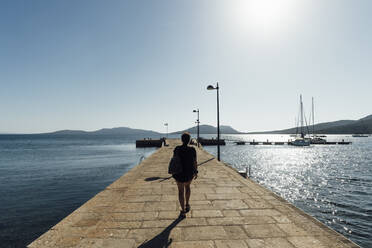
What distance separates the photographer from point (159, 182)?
25.9 ft

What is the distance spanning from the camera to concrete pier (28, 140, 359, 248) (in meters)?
3.32

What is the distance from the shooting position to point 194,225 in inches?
156

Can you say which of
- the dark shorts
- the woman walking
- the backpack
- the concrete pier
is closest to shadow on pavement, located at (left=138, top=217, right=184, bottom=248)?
the concrete pier

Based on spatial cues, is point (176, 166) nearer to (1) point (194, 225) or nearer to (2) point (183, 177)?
(2) point (183, 177)

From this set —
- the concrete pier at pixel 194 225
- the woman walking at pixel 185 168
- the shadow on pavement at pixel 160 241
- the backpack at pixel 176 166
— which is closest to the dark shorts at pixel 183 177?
the woman walking at pixel 185 168

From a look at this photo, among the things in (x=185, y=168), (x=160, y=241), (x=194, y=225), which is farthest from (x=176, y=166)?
(x=160, y=241)

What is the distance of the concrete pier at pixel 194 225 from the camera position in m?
3.32

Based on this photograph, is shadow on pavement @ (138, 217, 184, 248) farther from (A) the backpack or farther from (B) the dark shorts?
(A) the backpack

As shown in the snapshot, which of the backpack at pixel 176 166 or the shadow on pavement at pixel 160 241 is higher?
the backpack at pixel 176 166

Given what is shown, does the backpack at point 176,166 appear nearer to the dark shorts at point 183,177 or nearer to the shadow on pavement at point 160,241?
the dark shorts at point 183,177

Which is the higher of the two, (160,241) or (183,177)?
(183,177)

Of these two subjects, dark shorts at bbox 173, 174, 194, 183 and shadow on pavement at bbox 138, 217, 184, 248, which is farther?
dark shorts at bbox 173, 174, 194, 183

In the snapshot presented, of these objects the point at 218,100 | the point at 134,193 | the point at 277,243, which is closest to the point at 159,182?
the point at 134,193

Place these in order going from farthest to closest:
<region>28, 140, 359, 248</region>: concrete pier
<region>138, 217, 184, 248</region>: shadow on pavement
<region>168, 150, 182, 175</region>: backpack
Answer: <region>168, 150, 182, 175</region>: backpack
<region>28, 140, 359, 248</region>: concrete pier
<region>138, 217, 184, 248</region>: shadow on pavement
